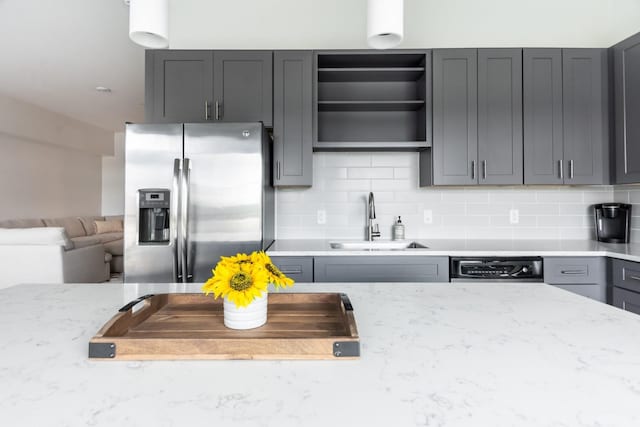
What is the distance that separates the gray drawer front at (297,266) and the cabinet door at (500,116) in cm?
140

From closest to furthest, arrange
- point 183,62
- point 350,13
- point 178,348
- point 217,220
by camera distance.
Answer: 1. point 178,348
2. point 217,220
3. point 183,62
4. point 350,13

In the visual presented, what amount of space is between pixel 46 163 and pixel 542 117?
8213mm

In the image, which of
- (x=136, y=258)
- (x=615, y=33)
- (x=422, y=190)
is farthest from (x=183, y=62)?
(x=615, y=33)

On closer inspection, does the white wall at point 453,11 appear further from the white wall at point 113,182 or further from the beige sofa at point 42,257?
the white wall at point 113,182

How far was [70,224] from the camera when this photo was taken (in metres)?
7.15

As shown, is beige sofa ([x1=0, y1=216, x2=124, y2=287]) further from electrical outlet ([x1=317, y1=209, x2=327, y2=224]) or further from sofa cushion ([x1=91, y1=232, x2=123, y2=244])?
electrical outlet ([x1=317, y1=209, x2=327, y2=224])

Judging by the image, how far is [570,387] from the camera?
62 cm

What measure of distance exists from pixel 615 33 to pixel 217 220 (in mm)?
3438

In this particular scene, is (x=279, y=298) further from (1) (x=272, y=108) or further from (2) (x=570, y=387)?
(1) (x=272, y=108)

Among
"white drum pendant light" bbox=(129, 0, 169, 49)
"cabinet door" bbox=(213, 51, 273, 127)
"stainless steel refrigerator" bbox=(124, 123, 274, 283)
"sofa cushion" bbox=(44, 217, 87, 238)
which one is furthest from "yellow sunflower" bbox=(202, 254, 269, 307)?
"sofa cushion" bbox=(44, 217, 87, 238)

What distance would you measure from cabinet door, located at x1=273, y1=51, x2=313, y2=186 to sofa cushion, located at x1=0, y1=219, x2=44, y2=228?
18.2ft

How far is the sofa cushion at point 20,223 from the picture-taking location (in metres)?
5.83

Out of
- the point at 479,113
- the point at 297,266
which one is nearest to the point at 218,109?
the point at 297,266

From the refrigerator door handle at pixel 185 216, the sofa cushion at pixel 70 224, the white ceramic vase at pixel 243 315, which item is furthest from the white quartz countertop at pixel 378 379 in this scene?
the sofa cushion at pixel 70 224
